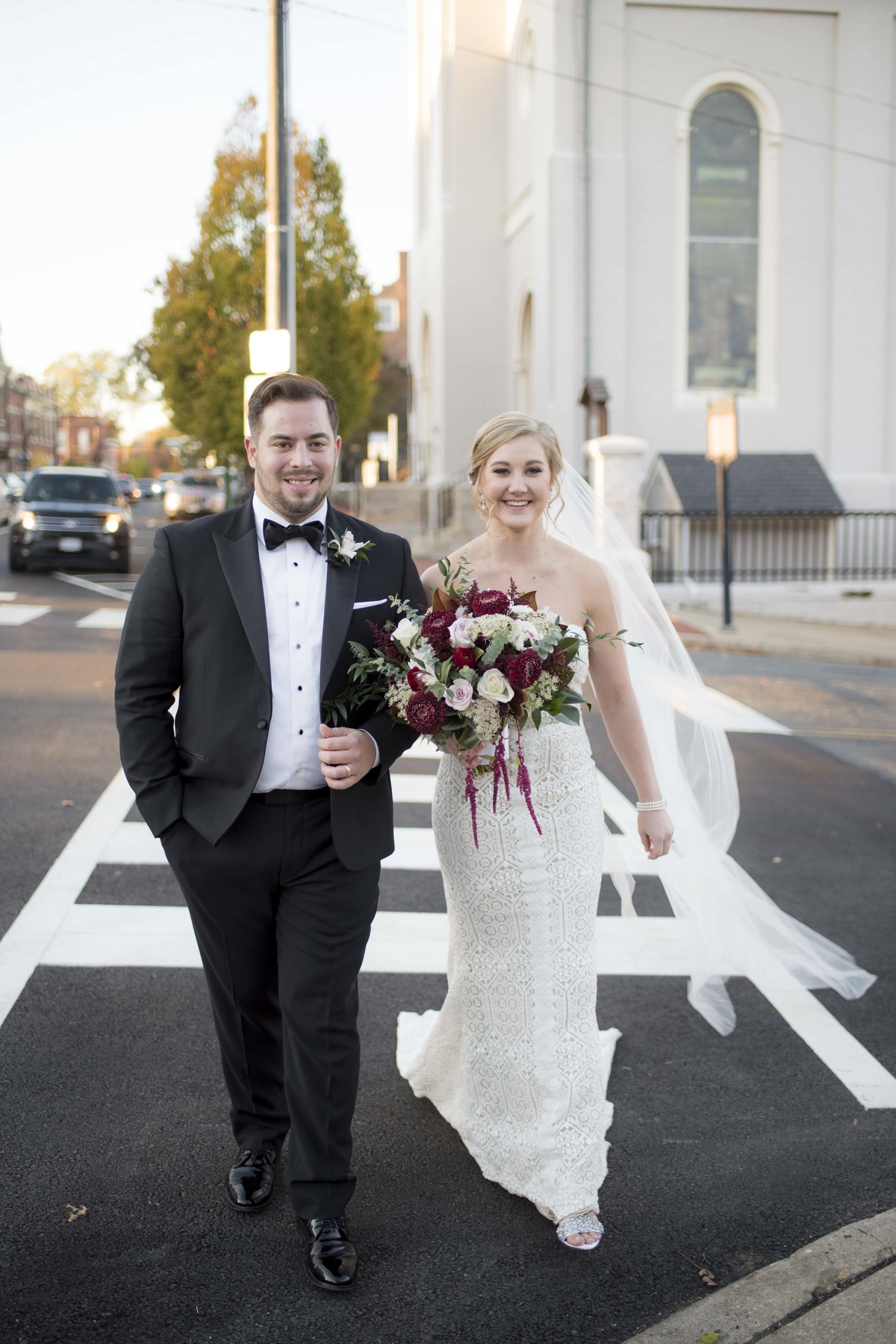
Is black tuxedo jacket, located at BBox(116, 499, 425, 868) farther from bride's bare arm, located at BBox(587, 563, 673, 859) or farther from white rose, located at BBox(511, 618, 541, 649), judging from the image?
bride's bare arm, located at BBox(587, 563, 673, 859)

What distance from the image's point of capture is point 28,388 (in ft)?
404

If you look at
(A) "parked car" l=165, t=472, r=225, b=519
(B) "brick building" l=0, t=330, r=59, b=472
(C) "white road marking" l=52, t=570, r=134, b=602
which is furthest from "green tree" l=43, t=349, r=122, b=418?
(C) "white road marking" l=52, t=570, r=134, b=602

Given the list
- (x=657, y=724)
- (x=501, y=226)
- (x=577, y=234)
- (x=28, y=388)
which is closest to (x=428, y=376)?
(x=501, y=226)

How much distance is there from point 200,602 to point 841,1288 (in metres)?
2.31

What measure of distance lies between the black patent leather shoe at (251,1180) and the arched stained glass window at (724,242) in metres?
22.0

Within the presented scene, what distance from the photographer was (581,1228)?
3.35 m

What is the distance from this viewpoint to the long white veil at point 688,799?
471cm

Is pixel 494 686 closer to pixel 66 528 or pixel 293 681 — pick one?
pixel 293 681

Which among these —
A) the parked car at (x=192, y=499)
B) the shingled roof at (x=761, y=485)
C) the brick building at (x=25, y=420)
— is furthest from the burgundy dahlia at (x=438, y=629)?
the brick building at (x=25, y=420)

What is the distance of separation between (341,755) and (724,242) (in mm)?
22865

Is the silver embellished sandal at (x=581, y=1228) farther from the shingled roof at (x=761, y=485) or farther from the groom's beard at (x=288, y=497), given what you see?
the shingled roof at (x=761, y=485)

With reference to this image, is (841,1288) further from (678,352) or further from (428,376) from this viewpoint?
(428,376)

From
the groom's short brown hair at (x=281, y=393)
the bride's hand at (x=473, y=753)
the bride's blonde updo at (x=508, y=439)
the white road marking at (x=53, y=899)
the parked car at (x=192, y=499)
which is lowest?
the white road marking at (x=53, y=899)

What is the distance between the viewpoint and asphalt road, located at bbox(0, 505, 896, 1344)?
10.0 feet
